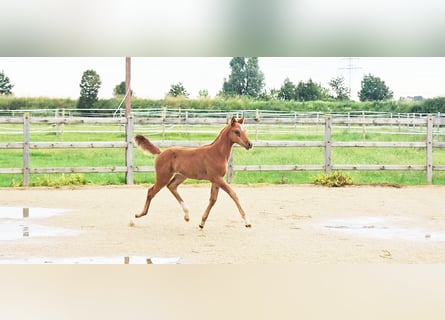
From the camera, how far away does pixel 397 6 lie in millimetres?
1742

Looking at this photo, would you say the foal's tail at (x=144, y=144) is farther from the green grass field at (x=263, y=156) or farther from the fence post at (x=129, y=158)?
the green grass field at (x=263, y=156)

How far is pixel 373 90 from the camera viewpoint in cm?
1001

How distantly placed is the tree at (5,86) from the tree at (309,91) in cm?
378

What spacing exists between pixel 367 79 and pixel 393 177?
4021 millimetres

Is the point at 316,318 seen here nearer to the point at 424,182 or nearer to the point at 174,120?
the point at 174,120

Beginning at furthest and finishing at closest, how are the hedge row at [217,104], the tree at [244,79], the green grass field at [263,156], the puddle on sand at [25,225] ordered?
1. the hedge row at [217,104]
2. the tree at [244,79]
3. the green grass field at [263,156]
4. the puddle on sand at [25,225]

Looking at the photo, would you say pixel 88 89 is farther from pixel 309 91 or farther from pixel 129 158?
pixel 129 158

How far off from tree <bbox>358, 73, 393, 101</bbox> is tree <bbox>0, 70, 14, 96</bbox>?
462 cm

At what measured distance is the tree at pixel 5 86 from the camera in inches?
376

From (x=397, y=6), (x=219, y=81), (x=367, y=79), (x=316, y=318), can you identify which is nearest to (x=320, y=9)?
(x=397, y=6)

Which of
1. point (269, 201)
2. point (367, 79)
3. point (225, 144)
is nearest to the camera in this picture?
point (225, 144)

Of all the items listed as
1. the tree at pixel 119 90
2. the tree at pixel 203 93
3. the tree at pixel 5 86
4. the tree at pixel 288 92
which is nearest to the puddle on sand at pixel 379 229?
the tree at pixel 288 92

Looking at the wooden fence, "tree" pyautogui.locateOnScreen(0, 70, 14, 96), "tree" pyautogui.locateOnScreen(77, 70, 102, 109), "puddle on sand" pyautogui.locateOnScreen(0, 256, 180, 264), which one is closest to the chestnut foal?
"puddle on sand" pyautogui.locateOnScreen(0, 256, 180, 264)

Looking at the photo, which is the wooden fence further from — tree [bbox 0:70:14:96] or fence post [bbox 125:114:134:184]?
tree [bbox 0:70:14:96]
